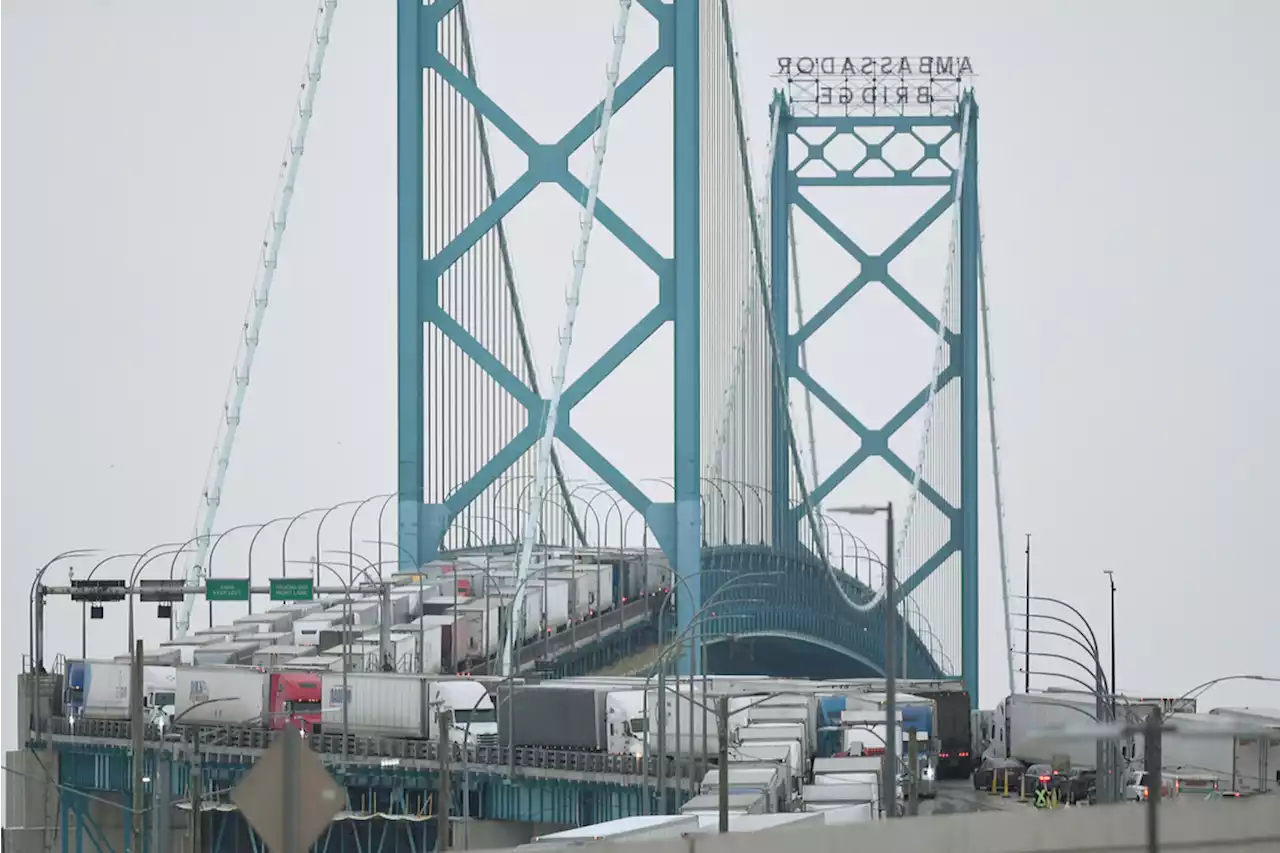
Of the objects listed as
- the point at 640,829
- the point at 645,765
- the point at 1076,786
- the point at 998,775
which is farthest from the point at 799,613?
the point at 640,829

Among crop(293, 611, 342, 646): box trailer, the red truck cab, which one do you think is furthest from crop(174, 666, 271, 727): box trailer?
crop(293, 611, 342, 646): box trailer

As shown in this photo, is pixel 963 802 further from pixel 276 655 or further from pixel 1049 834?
pixel 1049 834

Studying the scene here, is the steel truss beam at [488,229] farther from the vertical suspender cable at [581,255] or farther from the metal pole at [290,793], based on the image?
the metal pole at [290,793]

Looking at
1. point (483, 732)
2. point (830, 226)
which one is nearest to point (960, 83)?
point (830, 226)

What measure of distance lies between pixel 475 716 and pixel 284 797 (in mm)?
21766

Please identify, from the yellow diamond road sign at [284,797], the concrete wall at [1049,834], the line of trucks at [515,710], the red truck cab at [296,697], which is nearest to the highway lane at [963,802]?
the line of trucks at [515,710]

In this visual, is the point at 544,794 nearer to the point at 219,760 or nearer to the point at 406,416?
the point at 219,760

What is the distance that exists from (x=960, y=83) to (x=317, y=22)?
31104 mm

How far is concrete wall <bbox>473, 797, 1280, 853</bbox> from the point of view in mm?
9625

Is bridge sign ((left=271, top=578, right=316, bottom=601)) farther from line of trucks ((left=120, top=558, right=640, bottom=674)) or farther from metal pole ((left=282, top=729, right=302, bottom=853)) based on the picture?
metal pole ((left=282, top=729, right=302, bottom=853))

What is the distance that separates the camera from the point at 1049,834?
9.75 metres

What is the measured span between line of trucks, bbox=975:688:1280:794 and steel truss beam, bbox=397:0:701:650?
5848 mm

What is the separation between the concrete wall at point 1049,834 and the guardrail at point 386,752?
1868 centimetres

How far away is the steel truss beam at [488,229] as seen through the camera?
4053cm
